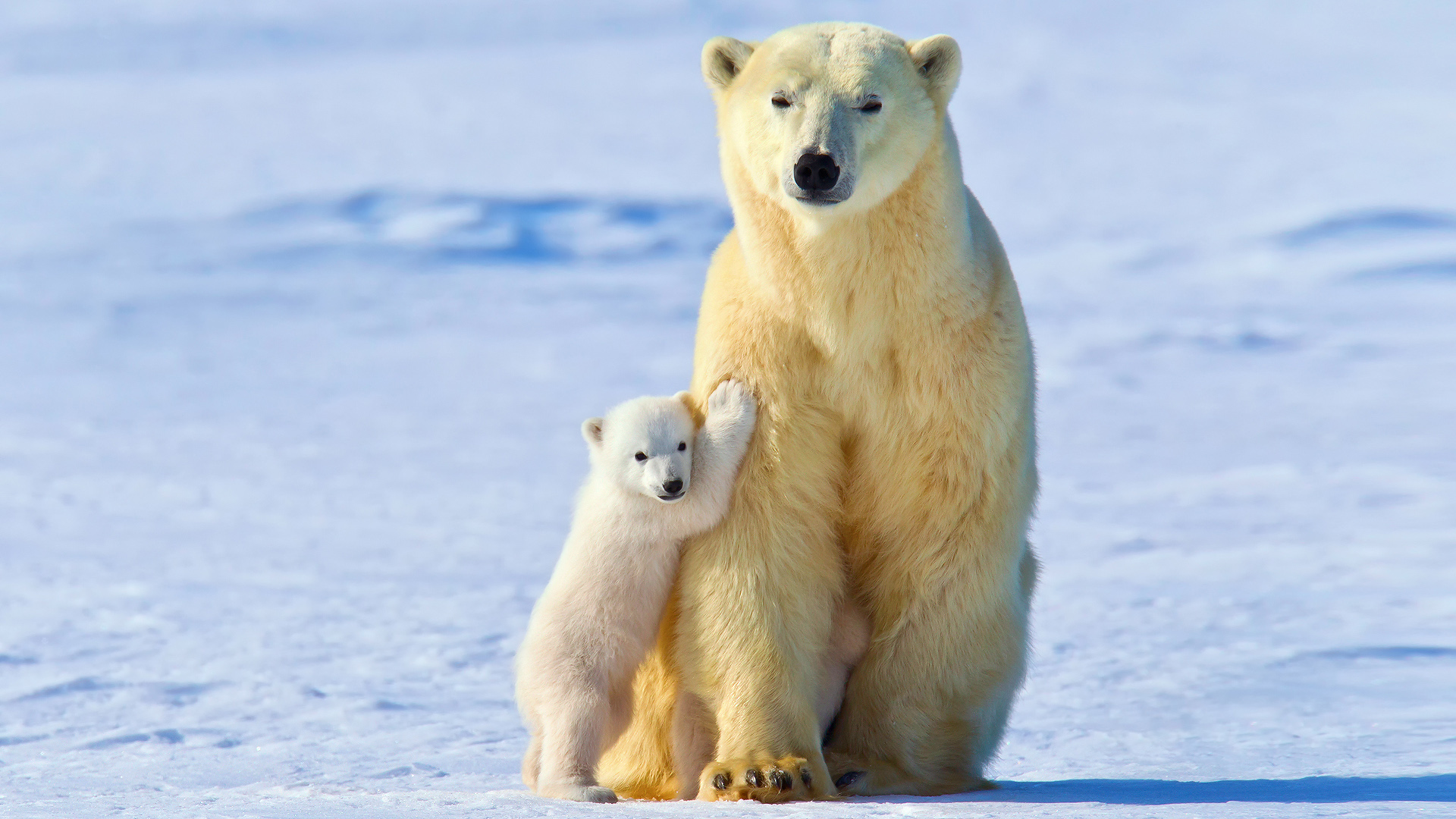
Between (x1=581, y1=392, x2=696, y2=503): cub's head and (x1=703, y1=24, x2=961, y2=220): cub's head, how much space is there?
0.59 meters

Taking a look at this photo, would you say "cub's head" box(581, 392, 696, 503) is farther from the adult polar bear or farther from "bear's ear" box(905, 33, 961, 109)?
"bear's ear" box(905, 33, 961, 109)

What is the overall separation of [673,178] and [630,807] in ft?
66.0

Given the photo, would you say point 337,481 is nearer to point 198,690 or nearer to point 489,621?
point 489,621

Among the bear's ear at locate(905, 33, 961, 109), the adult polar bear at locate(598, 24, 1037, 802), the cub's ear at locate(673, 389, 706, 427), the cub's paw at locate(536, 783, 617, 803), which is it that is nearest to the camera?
the cub's paw at locate(536, 783, 617, 803)

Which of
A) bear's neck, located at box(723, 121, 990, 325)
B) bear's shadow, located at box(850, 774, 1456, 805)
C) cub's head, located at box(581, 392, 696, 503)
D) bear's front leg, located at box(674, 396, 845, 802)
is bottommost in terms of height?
bear's shadow, located at box(850, 774, 1456, 805)

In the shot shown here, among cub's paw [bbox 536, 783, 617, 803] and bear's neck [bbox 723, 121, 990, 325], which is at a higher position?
bear's neck [bbox 723, 121, 990, 325]

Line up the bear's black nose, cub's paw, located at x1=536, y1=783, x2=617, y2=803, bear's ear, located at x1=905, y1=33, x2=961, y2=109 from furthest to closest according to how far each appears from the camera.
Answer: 1. bear's ear, located at x1=905, y1=33, x2=961, y2=109
2. cub's paw, located at x1=536, y1=783, x2=617, y2=803
3. the bear's black nose

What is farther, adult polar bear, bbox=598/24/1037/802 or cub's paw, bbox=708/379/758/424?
cub's paw, bbox=708/379/758/424

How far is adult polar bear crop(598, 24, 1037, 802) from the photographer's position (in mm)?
3752

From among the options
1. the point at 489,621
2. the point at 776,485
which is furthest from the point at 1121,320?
the point at 776,485

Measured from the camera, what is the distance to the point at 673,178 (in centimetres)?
2317

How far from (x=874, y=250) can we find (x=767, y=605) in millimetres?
882

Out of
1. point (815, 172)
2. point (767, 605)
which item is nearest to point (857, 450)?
point (767, 605)

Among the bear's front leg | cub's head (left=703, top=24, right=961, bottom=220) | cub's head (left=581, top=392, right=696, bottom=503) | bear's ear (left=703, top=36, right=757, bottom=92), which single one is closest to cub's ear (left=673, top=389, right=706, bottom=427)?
cub's head (left=581, top=392, right=696, bottom=503)
